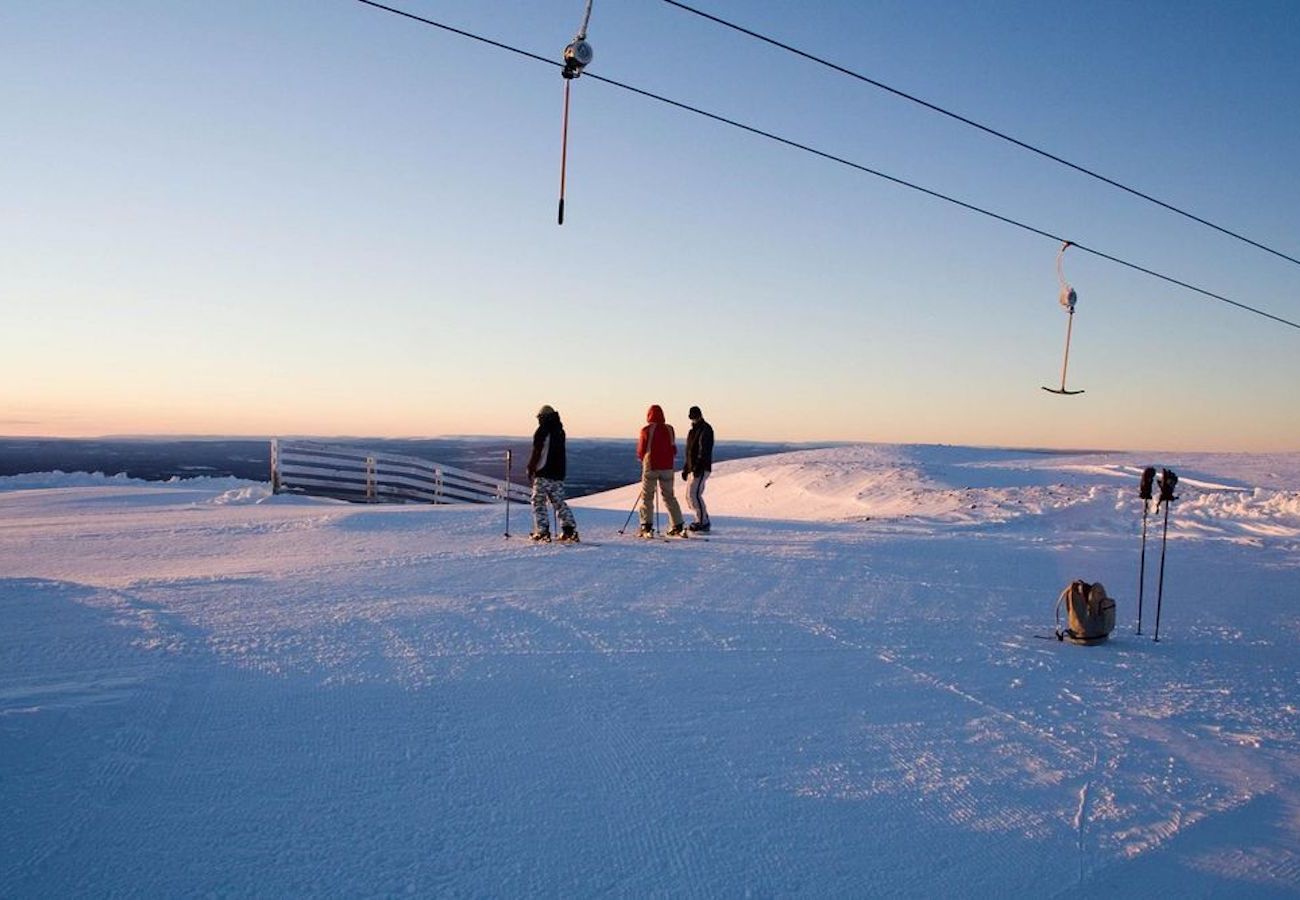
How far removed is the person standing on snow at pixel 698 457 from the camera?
547 inches

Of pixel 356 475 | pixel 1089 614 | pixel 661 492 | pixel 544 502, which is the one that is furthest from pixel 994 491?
pixel 356 475

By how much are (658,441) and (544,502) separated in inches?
85.4

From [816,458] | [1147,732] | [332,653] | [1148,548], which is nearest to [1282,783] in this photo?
[1147,732]

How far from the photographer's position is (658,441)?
529 inches

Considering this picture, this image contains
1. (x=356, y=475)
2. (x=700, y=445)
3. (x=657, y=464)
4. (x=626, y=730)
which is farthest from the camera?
(x=356, y=475)

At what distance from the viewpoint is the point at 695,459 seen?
14023mm

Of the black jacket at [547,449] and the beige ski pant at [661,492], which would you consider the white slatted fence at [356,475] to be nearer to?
the beige ski pant at [661,492]

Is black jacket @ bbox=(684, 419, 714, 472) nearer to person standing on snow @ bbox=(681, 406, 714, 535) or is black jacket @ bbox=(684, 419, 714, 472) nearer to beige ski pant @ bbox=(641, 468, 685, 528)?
person standing on snow @ bbox=(681, 406, 714, 535)

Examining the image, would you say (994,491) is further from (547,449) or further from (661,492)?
(547,449)

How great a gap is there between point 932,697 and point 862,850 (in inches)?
92.8

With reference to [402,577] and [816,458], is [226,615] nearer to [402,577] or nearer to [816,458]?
[402,577]

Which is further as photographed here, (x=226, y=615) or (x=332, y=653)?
(x=226, y=615)

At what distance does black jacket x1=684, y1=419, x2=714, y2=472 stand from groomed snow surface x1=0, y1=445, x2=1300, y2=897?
10.4 ft

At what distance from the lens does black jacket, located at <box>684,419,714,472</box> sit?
13906 millimetres
